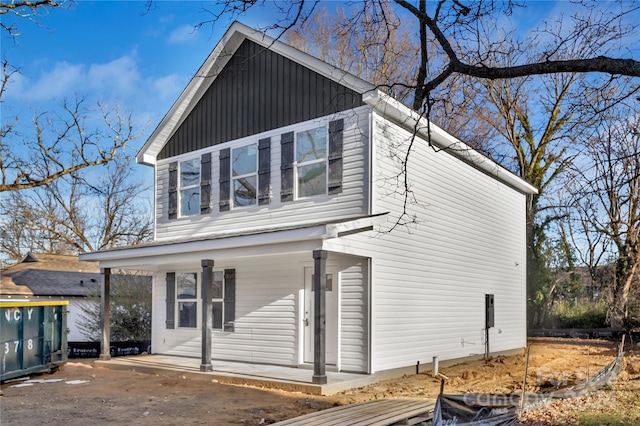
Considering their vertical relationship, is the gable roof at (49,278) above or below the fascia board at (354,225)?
below

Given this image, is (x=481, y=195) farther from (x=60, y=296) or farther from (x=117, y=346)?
(x=60, y=296)

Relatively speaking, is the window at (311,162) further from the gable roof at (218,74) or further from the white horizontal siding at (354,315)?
the white horizontal siding at (354,315)

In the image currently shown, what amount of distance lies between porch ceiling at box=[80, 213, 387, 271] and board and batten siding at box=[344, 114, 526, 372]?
2.06 feet

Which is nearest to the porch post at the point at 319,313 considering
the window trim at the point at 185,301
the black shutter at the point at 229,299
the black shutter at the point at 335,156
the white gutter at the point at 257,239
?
the white gutter at the point at 257,239

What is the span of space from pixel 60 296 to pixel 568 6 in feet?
69.8

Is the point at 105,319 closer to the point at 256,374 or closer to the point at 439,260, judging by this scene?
the point at 256,374

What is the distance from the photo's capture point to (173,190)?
15.4 m

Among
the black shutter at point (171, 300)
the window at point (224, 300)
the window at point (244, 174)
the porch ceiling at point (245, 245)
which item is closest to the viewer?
the porch ceiling at point (245, 245)

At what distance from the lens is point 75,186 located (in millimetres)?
30891

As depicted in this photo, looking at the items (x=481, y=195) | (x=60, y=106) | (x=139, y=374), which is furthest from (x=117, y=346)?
(x=481, y=195)

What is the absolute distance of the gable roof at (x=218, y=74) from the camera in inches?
479

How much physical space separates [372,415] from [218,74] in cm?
1018

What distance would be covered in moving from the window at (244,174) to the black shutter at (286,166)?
0.89m

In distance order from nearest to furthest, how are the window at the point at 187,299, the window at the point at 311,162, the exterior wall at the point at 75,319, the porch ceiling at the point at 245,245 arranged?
the porch ceiling at the point at 245,245 < the window at the point at 311,162 < the window at the point at 187,299 < the exterior wall at the point at 75,319
